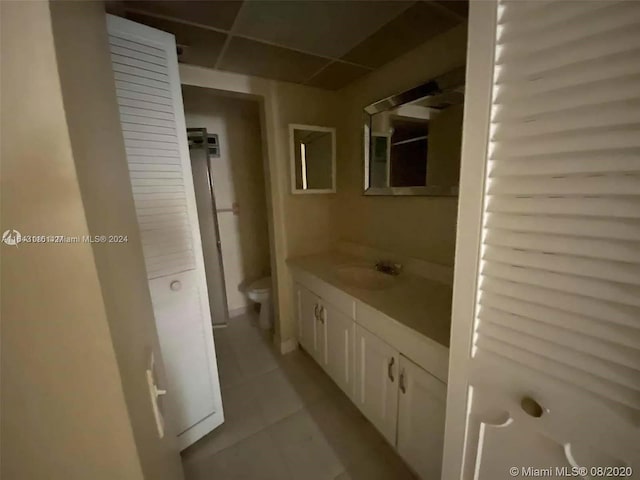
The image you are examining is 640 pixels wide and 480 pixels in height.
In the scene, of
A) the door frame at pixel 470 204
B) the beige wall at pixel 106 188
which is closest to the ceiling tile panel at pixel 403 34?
the door frame at pixel 470 204

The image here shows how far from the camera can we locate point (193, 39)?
1.28 meters

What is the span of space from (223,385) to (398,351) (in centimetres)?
139

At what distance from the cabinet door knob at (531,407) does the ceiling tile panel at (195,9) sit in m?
1.61

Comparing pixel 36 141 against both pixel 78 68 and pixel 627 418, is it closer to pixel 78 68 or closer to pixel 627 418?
pixel 78 68

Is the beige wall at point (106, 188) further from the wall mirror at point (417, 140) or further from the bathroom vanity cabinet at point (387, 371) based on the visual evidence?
the wall mirror at point (417, 140)

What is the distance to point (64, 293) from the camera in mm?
369

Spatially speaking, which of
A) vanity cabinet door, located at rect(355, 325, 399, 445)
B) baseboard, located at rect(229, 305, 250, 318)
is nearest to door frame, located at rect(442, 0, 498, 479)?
vanity cabinet door, located at rect(355, 325, 399, 445)

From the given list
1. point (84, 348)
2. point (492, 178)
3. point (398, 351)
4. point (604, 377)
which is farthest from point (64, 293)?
point (398, 351)

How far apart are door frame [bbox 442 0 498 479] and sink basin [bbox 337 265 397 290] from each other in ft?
2.96

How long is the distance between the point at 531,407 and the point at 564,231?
386 mm

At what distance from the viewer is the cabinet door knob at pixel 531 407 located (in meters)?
0.52

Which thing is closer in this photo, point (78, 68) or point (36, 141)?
point (36, 141)

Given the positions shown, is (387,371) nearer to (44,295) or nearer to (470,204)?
(470,204)

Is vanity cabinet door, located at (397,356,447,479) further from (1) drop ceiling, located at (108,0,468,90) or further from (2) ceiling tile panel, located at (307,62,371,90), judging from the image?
(2) ceiling tile panel, located at (307,62,371,90)
